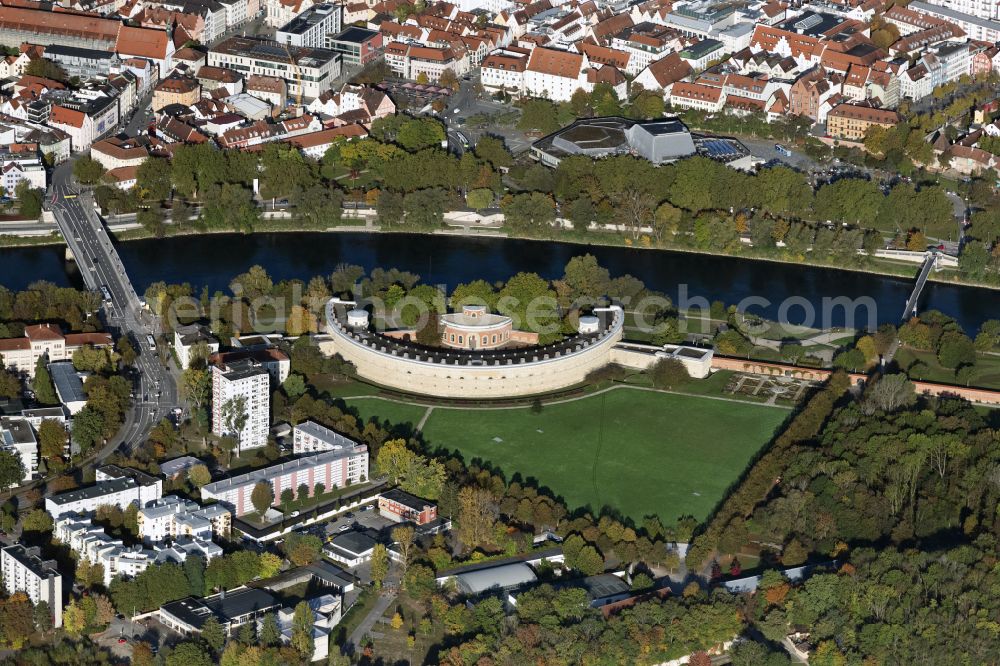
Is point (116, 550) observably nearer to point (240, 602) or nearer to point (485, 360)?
point (240, 602)

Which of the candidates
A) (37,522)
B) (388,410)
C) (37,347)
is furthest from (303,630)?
(37,347)

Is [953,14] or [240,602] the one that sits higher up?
[953,14]

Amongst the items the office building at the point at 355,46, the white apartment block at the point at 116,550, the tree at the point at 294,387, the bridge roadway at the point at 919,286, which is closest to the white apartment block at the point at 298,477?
the white apartment block at the point at 116,550

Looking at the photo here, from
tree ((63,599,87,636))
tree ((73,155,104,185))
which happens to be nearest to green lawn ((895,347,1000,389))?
tree ((63,599,87,636))

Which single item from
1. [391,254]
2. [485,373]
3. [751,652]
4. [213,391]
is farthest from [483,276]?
[751,652]

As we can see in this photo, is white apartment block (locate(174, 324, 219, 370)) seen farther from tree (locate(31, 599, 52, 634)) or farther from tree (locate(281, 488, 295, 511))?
tree (locate(31, 599, 52, 634))

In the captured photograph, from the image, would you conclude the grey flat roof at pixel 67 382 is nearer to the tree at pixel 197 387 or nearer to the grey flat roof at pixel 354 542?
the tree at pixel 197 387

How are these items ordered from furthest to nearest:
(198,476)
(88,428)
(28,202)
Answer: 1. (28,202)
2. (88,428)
3. (198,476)
